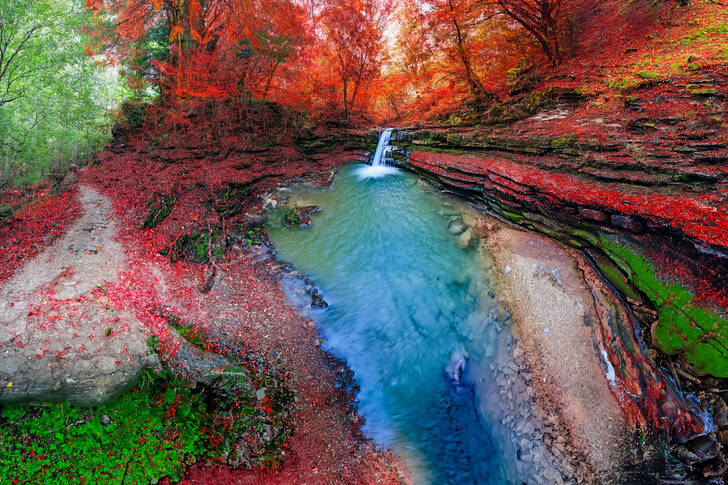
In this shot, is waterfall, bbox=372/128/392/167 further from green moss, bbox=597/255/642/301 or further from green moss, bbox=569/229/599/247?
green moss, bbox=597/255/642/301

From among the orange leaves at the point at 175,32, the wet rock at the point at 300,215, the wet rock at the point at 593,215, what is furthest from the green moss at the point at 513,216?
the orange leaves at the point at 175,32

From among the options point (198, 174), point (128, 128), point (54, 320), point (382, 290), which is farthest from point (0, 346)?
point (128, 128)

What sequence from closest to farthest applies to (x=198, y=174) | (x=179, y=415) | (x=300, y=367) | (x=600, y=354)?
(x=179, y=415), (x=600, y=354), (x=300, y=367), (x=198, y=174)

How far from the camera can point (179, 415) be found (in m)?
4.71

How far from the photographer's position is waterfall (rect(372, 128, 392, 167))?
15699 mm

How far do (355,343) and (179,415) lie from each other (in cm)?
373

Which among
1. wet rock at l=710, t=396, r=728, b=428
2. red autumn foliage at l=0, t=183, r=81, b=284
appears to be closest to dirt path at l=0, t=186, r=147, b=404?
red autumn foliage at l=0, t=183, r=81, b=284

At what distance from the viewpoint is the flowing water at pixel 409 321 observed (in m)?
5.25

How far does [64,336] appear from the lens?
15.6 feet

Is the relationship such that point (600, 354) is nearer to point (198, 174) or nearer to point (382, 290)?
point (382, 290)

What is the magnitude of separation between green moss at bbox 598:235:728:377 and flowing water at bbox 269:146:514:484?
10.0ft

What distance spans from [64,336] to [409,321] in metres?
6.89

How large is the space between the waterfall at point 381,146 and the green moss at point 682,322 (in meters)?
11.8

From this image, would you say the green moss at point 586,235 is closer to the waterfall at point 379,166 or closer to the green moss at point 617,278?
the green moss at point 617,278
